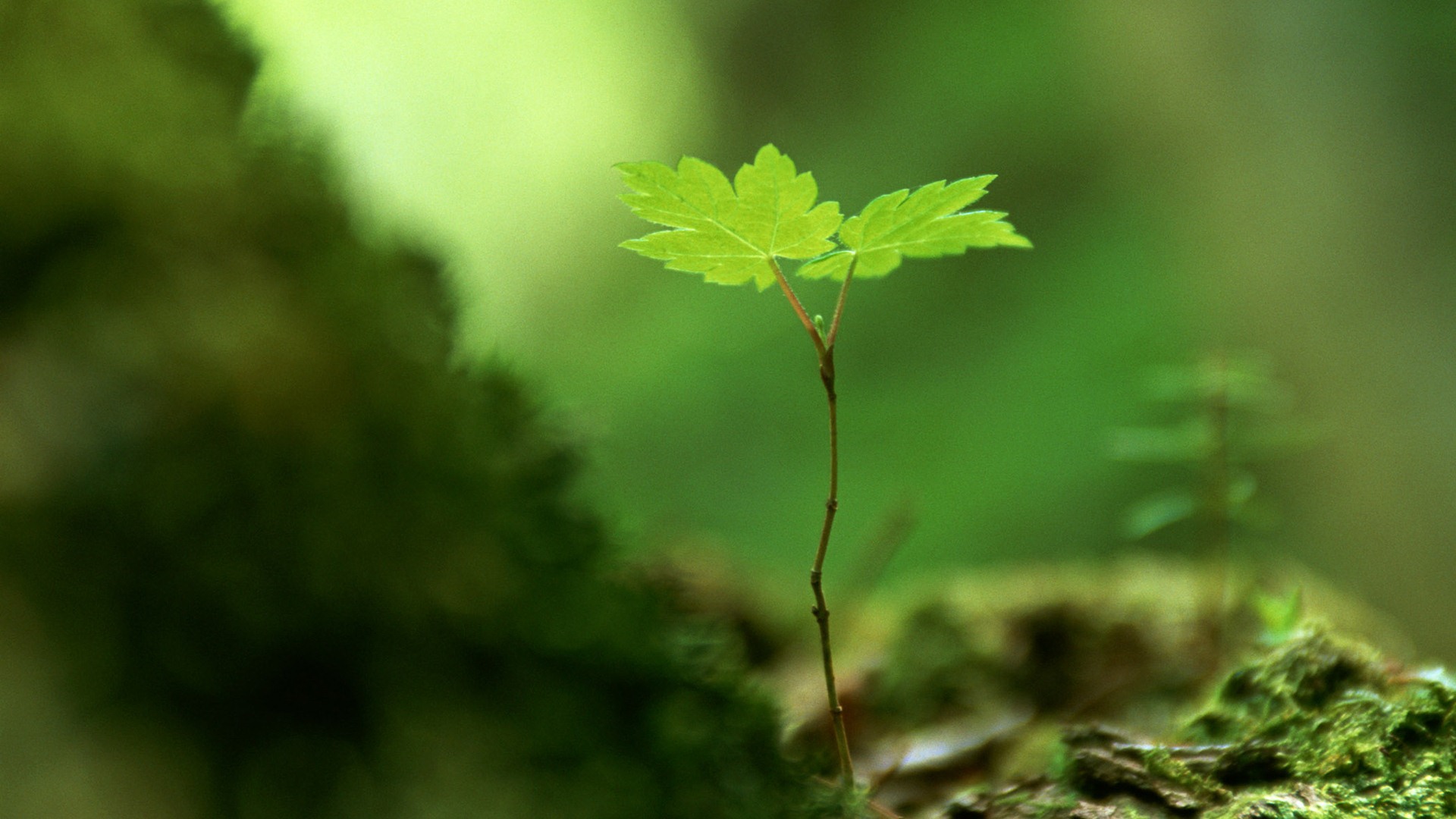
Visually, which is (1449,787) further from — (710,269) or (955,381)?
(955,381)

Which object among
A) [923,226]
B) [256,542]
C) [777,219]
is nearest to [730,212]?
[777,219]

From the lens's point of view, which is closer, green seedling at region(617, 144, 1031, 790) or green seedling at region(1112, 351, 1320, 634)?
green seedling at region(617, 144, 1031, 790)

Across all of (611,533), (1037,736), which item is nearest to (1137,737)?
(1037,736)

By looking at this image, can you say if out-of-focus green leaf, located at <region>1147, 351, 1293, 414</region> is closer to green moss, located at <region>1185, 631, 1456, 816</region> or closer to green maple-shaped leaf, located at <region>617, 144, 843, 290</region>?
green moss, located at <region>1185, 631, 1456, 816</region>

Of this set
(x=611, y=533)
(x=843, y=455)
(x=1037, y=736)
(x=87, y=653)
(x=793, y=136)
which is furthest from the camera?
(x=793, y=136)

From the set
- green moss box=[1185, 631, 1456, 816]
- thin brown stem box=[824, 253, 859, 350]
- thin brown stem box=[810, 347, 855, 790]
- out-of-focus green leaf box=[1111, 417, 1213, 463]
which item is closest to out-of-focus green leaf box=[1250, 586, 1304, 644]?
green moss box=[1185, 631, 1456, 816]
